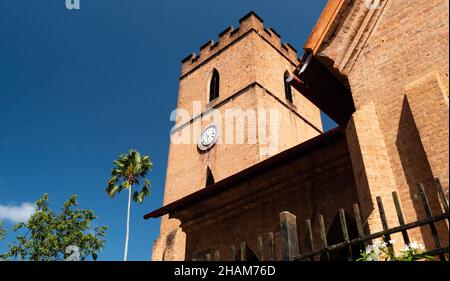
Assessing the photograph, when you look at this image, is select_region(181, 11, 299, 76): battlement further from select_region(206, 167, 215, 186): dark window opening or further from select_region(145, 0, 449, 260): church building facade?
select_region(145, 0, 449, 260): church building facade

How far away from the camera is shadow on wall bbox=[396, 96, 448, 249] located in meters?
5.25

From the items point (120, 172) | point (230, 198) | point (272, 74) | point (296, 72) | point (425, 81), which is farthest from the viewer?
point (120, 172)

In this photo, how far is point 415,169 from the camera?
18.7 ft

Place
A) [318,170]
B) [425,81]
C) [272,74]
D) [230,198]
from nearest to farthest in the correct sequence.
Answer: [425,81], [318,170], [230,198], [272,74]

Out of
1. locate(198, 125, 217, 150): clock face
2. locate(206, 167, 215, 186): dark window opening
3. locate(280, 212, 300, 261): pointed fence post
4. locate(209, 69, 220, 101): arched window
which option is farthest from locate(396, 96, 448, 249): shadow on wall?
locate(209, 69, 220, 101): arched window

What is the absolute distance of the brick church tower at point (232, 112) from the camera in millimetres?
22234

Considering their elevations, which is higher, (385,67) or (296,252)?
(385,67)

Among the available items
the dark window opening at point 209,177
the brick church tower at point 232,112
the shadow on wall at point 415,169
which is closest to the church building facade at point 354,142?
the shadow on wall at point 415,169

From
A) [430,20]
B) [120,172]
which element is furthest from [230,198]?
[120,172]

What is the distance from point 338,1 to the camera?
7.69 m

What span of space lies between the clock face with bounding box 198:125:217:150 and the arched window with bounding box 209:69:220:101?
8.64 feet

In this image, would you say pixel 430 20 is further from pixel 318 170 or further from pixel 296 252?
pixel 296 252

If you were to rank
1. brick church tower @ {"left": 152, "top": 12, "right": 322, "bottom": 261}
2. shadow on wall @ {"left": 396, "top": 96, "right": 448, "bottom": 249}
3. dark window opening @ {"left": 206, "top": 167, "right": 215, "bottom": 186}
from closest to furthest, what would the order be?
shadow on wall @ {"left": 396, "top": 96, "right": 448, "bottom": 249}
brick church tower @ {"left": 152, "top": 12, "right": 322, "bottom": 261}
dark window opening @ {"left": 206, "top": 167, "right": 215, "bottom": 186}
